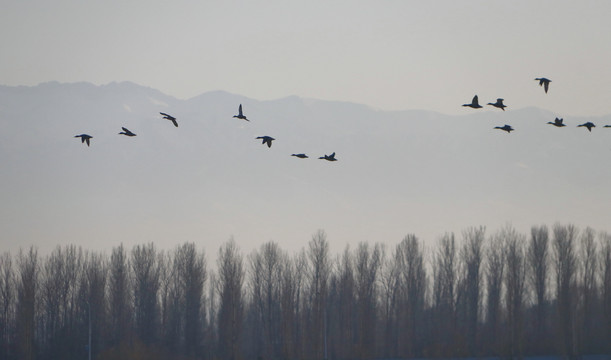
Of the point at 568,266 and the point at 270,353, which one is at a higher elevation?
the point at 568,266

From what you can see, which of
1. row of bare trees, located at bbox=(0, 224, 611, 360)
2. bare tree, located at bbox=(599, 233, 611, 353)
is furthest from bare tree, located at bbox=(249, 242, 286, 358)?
bare tree, located at bbox=(599, 233, 611, 353)

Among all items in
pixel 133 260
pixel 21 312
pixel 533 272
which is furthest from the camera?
pixel 133 260

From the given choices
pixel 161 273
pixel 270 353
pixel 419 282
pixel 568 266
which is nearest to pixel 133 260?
pixel 161 273

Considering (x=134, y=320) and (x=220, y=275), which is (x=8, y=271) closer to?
(x=134, y=320)

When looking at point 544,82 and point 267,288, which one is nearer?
point 544,82

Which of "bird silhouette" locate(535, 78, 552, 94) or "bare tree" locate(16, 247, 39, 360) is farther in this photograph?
"bare tree" locate(16, 247, 39, 360)

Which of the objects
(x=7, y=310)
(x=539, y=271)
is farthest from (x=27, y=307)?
(x=539, y=271)

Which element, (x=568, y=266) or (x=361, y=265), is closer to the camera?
(x=568, y=266)

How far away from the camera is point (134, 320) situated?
206 feet

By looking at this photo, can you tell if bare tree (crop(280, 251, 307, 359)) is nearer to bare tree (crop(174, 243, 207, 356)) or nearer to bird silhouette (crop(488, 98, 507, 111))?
bare tree (crop(174, 243, 207, 356))

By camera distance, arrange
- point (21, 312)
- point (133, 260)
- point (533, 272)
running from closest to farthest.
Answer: point (21, 312)
point (533, 272)
point (133, 260)

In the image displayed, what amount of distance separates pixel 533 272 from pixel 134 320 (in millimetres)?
28334

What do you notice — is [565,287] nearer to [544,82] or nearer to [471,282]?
[471,282]

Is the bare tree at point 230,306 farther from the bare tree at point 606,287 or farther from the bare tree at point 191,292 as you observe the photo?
the bare tree at point 606,287
